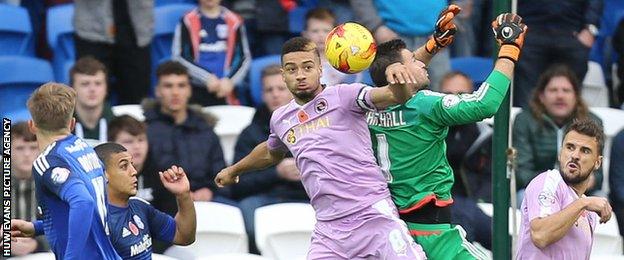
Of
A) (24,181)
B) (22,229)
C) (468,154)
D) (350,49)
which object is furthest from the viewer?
(468,154)

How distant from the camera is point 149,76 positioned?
13.4m

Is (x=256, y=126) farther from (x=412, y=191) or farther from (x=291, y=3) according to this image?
(x=412, y=191)

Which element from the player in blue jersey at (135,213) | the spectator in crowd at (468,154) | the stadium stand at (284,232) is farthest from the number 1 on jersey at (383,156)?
the spectator in crowd at (468,154)

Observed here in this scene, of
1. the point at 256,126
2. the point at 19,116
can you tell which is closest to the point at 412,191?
the point at 256,126

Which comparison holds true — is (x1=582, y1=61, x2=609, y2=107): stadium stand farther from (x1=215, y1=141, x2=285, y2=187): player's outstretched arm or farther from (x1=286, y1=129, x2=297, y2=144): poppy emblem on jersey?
(x1=286, y1=129, x2=297, y2=144): poppy emblem on jersey

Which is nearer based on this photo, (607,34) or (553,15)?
(553,15)

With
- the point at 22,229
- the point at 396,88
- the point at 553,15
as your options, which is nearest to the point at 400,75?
the point at 396,88

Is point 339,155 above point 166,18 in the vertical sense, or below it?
below

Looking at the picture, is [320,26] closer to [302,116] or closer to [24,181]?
[24,181]

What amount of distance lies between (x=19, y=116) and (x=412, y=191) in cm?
450

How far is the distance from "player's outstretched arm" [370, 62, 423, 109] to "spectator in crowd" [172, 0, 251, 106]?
5128 mm

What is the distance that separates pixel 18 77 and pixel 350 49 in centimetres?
535

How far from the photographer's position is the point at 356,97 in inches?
328

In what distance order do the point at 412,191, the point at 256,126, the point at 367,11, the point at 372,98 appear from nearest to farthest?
1. the point at 372,98
2. the point at 412,191
3. the point at 256,126
4. the point at 367,11
